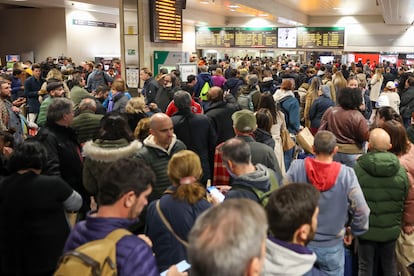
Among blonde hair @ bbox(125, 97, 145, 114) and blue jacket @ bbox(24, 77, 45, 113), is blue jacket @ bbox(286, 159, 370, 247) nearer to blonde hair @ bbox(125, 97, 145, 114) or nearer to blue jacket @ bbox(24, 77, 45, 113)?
blonde hair @ bbox(125, 97, 145, 114)

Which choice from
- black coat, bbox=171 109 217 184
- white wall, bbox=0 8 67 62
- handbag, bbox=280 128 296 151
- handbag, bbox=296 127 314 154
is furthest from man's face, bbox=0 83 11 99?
white wall, bbox=0 8 67 62

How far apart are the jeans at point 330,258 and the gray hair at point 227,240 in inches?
70.1

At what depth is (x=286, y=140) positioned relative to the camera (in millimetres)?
5895

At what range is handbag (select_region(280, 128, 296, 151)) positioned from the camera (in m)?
5.85

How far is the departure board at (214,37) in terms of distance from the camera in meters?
18.0

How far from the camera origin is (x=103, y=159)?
3.43 meters

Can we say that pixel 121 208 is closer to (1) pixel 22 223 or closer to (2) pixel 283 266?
(2) pixel 283 266

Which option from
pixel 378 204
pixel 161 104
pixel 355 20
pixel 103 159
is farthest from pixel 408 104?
pixel 355 20

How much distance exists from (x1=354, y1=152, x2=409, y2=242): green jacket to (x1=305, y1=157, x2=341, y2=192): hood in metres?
0.42

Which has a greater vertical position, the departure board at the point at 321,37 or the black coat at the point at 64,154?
the departure board at the point at 321,37

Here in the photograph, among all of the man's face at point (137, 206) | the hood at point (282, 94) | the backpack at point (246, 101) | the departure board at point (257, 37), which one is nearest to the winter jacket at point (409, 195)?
the man's face at point (137, 206)

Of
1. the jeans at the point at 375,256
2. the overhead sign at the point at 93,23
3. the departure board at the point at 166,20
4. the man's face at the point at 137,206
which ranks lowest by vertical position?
the jeans at the point at 375,256

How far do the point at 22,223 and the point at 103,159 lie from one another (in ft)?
2.57

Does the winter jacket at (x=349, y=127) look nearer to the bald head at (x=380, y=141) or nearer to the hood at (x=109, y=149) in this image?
the bald head at (x=380, y=141)
